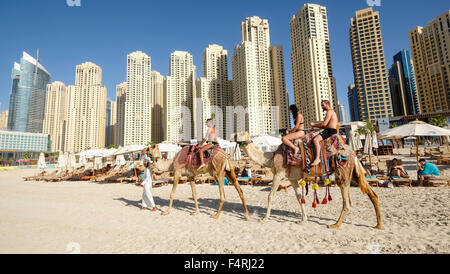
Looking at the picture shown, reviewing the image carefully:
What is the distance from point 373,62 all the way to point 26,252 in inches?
5455

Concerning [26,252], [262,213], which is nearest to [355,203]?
[262,213]

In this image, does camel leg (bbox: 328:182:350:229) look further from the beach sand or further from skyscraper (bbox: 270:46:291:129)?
skyscraper (bbox: 270:46:291:129)

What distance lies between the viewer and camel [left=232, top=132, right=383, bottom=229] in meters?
5.14

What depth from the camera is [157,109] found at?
136 meters

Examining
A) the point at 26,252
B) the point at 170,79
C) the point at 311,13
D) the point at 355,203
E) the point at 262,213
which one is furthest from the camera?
the point at 170,79

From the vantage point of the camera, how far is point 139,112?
111875mm

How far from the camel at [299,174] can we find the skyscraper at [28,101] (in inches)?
8705

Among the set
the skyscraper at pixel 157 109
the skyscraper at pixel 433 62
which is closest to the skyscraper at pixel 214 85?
the skyscraper at pixel 157 109

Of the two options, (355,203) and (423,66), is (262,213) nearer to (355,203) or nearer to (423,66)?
(355,203)

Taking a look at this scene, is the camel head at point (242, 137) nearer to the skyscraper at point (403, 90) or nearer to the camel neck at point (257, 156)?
the camel neck at point (257, 156)

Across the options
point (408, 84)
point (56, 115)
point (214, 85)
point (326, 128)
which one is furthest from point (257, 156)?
point (408, 84)

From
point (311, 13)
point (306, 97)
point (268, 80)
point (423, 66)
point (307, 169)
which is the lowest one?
point (307, 169)

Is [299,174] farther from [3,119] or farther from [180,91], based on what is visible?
[3,119]

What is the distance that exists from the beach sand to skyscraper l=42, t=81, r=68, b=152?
16526 centimetres
